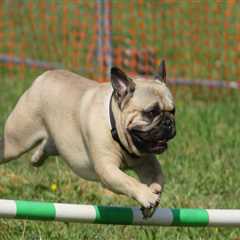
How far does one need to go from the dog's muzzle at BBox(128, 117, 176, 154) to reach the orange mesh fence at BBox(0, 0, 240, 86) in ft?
18.3

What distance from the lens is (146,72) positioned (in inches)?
443

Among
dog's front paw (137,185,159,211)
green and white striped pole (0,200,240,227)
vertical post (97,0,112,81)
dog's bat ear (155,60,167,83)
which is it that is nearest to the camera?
green and white striped pole (0,200,240,227)

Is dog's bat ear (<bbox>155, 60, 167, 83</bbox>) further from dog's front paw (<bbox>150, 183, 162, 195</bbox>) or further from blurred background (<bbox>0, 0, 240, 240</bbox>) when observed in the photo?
blurred background (<bbox>0, 0, 240, 240</bbox>)

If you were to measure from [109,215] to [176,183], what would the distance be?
7.22 ft

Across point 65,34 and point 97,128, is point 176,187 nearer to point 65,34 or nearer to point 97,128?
point 97,128

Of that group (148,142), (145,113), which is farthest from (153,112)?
(148,142)

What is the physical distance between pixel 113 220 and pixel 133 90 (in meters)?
0.69

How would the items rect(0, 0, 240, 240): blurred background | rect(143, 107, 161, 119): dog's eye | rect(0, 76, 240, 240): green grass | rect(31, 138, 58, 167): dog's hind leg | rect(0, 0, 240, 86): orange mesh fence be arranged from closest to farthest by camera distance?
rect(143, 107, 161, 119): dog's eye
rect(0, 76, 240, 240): green grass
rect(31, 138, 58, 167): dog's hind leg
rect(0, 0, 240, 240): blurred background
rect(0, 0, 240, 86): orange mesh fence

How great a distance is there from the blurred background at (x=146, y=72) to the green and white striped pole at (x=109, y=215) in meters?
0.82

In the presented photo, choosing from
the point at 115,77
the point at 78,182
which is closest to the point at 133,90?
the point at 115,77

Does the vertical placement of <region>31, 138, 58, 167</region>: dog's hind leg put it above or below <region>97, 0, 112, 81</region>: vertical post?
above

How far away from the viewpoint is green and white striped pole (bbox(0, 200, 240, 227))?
4.51 metres

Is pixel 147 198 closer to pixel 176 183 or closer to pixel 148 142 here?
pixel 148 142

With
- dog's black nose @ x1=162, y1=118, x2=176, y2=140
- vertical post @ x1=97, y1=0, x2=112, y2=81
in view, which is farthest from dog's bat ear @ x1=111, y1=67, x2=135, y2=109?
vertical post @ x1=97, y1=0, x2=112, y2=81
